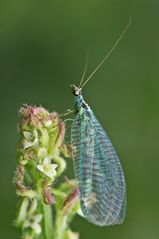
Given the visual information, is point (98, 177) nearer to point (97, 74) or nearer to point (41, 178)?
point (41, 178)

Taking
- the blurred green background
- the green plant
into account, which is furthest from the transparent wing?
the blurred green background

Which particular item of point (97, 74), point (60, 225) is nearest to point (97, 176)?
point (60, 225)

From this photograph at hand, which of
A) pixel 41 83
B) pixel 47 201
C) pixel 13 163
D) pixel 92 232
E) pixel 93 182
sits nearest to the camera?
pixel 47 201

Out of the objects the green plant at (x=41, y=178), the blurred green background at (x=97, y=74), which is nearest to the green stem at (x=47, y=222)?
the green plant at (x=41, y=178)

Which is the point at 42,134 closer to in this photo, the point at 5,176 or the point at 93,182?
the point at 93,182

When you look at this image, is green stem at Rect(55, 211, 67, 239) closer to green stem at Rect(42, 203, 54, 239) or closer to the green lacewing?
green stem at Rect(42, 203, 54, 239)

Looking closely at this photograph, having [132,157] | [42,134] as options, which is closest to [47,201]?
[42,134]

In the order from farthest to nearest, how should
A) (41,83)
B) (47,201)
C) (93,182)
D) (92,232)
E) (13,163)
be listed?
1. (41,83)
2. (13,163)
3. (92,232)
4. (93,182)
5. (47,201)
